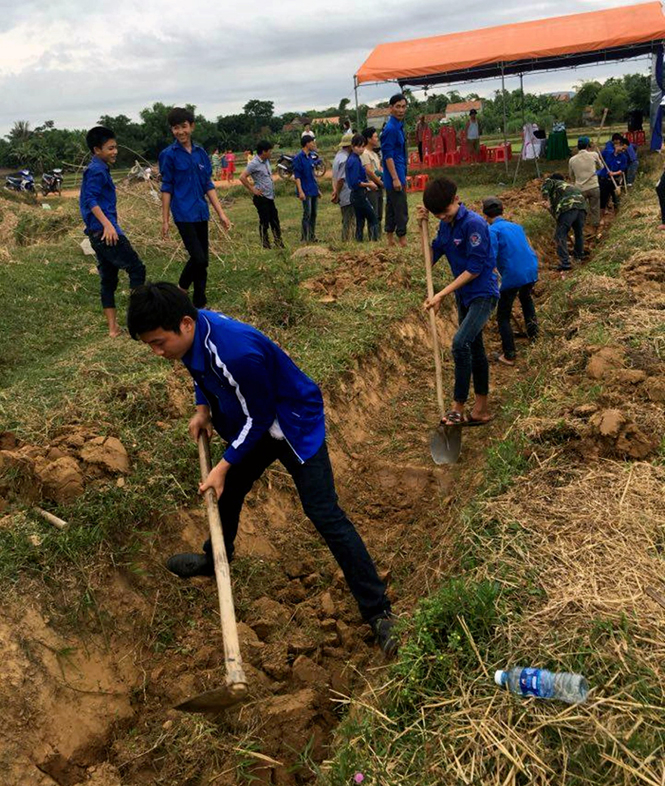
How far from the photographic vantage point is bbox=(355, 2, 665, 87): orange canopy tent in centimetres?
1661

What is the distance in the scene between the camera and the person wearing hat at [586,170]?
10148mm

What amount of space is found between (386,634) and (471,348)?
2.62 metres

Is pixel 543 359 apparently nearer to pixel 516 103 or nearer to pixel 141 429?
pixel 141 429

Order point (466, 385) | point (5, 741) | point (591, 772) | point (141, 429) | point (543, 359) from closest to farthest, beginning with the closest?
point (591, 772)
point (5, 741)
point (141, 429)
point (466, 385)
point (543, 359)

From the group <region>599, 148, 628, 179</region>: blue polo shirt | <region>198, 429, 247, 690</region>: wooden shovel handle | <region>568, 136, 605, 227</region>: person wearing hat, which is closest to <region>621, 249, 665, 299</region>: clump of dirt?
<region>568, 136, 605, 227</region>: person wearing hat

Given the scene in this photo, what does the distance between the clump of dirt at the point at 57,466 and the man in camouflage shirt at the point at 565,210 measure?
23.3 feet

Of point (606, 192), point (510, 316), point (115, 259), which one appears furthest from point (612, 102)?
point (115, 259)

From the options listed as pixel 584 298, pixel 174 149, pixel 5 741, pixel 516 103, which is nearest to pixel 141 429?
pixel 5 741

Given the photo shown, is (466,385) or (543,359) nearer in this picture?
(466,385)

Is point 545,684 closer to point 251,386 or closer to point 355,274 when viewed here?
point 251,386

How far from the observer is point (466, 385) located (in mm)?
5047

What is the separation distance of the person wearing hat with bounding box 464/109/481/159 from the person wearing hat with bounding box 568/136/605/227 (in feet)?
34.3

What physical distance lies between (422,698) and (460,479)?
2.15 m

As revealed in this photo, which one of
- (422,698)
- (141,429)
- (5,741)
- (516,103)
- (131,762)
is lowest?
(131,762)
